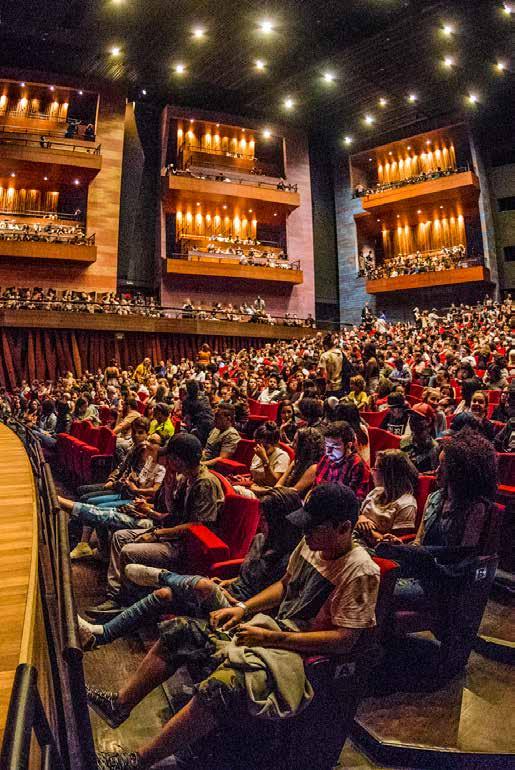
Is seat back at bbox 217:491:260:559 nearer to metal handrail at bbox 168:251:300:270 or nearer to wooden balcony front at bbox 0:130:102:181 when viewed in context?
metal handrail at bbox 168:251:300:270

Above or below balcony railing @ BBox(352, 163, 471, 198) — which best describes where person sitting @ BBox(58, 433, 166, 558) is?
below

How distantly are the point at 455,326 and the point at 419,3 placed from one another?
355 inches

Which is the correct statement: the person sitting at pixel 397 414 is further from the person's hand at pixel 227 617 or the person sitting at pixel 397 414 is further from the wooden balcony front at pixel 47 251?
the wooden balcony front at pixel 47 251

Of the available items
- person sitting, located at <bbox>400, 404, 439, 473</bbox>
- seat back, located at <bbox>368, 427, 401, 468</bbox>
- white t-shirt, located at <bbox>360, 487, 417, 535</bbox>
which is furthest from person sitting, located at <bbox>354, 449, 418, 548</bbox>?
seat back, located at <bbox>368, 427, 401, 468</bbox>

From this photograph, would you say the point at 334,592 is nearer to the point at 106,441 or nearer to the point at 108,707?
the point at 108,707

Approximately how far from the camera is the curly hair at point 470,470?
2238 mm

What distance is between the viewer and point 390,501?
2723mm

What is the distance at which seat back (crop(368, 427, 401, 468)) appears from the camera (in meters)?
4.22

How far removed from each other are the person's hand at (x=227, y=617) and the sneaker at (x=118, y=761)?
0.45m

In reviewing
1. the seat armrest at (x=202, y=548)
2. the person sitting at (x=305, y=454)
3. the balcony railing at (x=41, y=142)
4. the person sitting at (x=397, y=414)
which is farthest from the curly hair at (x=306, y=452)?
the balcony railing at (x=41, y=142)

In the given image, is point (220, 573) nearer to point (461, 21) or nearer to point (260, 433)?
point (260, 433)

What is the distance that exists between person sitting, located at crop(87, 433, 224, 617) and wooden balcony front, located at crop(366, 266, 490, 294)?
18935 millimetres

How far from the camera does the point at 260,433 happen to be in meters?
3.73

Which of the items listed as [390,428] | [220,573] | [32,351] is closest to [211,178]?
[32,351]
